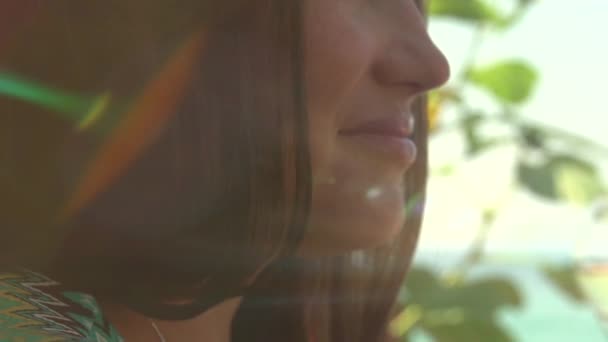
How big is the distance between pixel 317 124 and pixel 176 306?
0.12 m

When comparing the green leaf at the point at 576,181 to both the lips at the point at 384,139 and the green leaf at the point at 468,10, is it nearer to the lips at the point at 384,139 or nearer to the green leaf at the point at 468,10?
the green leaf at the point at 468,10

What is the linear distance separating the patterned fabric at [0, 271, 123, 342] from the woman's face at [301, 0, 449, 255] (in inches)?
5.3

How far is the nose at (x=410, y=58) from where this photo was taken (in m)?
0.43

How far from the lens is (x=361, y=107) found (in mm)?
419

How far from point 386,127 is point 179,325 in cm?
16

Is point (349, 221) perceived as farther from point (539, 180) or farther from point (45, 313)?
point (539, 180)

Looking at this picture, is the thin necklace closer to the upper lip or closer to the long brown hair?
the long brown hair

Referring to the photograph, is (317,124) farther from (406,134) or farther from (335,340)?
(335,340)

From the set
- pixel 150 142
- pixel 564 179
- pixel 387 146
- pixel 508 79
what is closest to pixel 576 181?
pixel 564 179

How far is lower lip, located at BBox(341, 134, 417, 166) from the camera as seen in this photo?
0.42 m

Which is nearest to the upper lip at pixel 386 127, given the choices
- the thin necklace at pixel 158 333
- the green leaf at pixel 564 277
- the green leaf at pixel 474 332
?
the thin necklace at pixel 158 333

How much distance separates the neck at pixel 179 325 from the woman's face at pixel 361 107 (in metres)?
0.08

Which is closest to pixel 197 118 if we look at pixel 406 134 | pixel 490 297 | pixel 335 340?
pixel 406 134

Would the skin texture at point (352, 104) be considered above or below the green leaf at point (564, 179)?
above
